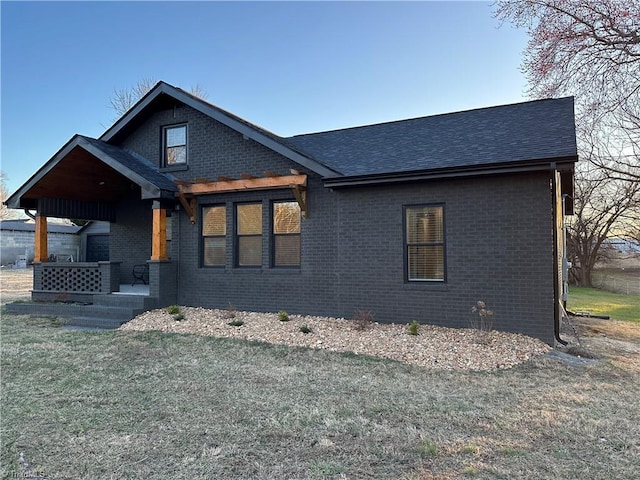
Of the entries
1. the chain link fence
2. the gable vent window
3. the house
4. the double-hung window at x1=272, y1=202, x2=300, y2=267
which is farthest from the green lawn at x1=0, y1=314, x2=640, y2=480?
the chain link fence

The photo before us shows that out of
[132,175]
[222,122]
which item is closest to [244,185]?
[222,122]

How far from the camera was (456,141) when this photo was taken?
9.32 meters

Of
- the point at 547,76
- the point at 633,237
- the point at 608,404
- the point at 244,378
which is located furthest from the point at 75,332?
the point at 633,237

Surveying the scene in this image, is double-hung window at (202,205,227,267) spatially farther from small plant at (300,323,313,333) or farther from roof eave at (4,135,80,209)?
roof eave at (4,135,80,209)

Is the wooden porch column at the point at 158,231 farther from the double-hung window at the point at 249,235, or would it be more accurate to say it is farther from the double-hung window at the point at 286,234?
the double-hung window at the point at 286,234

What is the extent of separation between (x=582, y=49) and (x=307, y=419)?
12.6 m

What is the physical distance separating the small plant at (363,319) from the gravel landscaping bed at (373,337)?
0.31 feet

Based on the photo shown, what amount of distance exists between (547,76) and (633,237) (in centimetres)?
1995

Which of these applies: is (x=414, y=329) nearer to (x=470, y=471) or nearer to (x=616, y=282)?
(x=470, y=471)

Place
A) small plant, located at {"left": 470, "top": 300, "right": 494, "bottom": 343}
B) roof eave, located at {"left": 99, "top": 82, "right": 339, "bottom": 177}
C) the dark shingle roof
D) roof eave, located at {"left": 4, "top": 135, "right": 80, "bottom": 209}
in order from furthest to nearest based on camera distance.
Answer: roof eave, located at {"left": 4, "top": 135, "right": 80, "bottom": 209} → roof eave, located at {"left": 99, "top": 82, "right": 339, "bottom": 177} → the dark shingle roof → small plant, located at {"left": 470, "top": 300, "right": 494, "bottom": 343}

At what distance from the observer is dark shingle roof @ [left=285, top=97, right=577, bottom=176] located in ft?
26.1

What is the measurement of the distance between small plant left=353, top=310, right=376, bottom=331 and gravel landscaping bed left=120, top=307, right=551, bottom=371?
0.31ft

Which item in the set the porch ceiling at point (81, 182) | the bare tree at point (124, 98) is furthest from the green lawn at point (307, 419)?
the bare tree at point (124, 98)

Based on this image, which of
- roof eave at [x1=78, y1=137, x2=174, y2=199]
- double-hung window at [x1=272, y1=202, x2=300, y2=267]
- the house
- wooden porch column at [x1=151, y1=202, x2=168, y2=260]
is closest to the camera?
the house
